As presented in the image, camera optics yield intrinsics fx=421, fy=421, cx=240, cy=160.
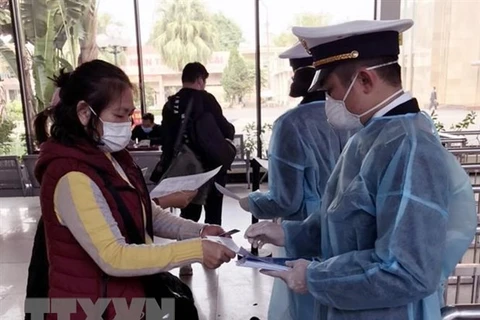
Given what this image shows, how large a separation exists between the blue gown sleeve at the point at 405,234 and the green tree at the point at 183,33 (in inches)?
227

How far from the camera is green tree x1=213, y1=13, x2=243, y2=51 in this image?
6.13m

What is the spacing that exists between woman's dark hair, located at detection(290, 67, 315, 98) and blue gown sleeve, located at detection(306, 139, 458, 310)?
36.5 inches

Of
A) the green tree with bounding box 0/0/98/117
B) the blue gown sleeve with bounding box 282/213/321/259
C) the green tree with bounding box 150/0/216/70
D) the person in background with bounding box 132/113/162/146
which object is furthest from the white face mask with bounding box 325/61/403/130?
the green tree with bounding box 0/0/98/117

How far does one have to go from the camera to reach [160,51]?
6297 mm

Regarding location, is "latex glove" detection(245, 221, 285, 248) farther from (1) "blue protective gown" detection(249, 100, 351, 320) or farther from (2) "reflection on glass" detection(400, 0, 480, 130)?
(2) "reflection on glass" detection(400, 0, 480, 130)

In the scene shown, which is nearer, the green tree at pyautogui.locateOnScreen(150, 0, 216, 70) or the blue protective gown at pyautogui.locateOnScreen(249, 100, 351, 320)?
the blue protective gown at pyautogui.locateOnScreen(249, 100, 351, 320)

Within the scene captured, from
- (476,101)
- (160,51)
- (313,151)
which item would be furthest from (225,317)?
(476,101)

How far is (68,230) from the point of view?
0.96m

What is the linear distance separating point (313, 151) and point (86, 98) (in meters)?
0.90

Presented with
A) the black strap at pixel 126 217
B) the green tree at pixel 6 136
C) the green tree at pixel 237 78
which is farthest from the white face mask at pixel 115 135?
the green tree at pixel 6 136

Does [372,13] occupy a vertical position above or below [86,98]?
above

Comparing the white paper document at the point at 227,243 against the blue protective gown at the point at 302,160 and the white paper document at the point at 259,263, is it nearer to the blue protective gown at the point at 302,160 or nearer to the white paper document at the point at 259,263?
the white paper document at the point at 259,263

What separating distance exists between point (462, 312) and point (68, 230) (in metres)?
0.84

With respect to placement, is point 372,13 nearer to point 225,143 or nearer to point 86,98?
point 225,143
